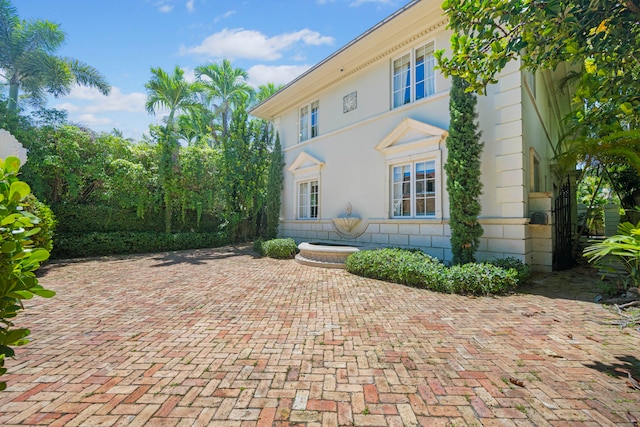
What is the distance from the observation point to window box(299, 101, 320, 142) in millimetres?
12281

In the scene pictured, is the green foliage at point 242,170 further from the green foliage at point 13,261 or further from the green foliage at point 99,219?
the green foliage at point 13,261

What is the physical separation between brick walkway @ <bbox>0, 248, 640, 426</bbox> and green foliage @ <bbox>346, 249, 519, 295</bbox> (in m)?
0.35

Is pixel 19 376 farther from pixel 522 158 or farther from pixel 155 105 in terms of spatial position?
pixel 155 105

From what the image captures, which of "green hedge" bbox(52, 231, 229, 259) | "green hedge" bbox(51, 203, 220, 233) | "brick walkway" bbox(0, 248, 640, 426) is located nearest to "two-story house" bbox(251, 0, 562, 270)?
"brick walkway" bbox(0, 248, 640, 426)

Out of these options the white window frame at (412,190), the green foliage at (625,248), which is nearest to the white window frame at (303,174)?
the white window frame at (412,190)

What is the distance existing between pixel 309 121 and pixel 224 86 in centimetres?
1111

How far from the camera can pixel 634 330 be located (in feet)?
12.0

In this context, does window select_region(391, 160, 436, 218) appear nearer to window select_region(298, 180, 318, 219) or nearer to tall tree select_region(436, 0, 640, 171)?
window select_region(298, 180, 318, 219)

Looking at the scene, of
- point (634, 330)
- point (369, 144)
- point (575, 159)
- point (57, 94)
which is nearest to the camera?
point (634, 330)

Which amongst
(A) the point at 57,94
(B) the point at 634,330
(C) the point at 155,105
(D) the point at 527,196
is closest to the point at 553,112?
(D) the point at 527,196

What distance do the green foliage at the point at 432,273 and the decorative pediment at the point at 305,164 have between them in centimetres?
547

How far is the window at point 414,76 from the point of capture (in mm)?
8203

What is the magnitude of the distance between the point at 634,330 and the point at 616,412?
2461 millimetres

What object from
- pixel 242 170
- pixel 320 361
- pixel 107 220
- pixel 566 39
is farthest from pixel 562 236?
pixel 107 220
